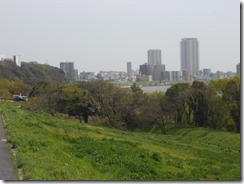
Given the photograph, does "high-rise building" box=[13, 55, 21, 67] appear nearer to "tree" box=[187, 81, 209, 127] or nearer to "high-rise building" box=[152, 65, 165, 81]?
"high-rise building" box=[152, 65, 165, 81]

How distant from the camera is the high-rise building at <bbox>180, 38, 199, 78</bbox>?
47203mm

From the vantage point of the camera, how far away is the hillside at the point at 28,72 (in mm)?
77700

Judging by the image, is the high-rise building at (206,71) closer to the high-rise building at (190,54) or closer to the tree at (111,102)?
the high-rise building at (190,54)

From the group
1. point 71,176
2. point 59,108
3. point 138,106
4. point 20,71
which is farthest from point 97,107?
point 20,71

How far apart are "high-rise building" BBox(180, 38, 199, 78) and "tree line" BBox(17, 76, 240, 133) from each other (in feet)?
18.2

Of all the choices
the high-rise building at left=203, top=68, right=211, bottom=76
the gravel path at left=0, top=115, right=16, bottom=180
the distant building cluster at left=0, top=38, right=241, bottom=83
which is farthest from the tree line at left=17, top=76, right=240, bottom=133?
the gravel path at left=0, top=115, right=16, bottom=180

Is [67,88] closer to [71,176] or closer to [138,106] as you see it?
[138,106]

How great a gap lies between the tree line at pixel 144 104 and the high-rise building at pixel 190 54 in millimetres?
5547

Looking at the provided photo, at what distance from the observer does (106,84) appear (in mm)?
43594

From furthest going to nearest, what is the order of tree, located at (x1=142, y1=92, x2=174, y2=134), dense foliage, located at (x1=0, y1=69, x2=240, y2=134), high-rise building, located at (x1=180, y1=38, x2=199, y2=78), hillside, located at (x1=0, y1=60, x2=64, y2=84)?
hillside, located at (x1=0, y1=60, x2=64, y2=84)
high-rise building, located at (x1=180, y1=38, x2=199, y2=78)
tree, located at (x1=142, y1=92, x2=174, y2=134)
dense foliage, located at (x1=0, y1=69, x2=240, y2=134)

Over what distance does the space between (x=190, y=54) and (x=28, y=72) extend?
4228 cm

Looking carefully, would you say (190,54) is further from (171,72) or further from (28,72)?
(28,72)

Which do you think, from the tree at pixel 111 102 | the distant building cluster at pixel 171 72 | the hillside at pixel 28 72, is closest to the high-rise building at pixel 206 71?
Result: the distant building cluster at pixel 171 72

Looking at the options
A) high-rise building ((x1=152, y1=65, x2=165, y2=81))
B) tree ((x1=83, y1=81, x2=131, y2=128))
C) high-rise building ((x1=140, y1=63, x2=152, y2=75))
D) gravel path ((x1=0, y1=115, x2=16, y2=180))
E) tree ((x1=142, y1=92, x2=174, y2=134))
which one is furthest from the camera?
high-rise building ((x1=140, y1=63, x2=152, y2=75))
